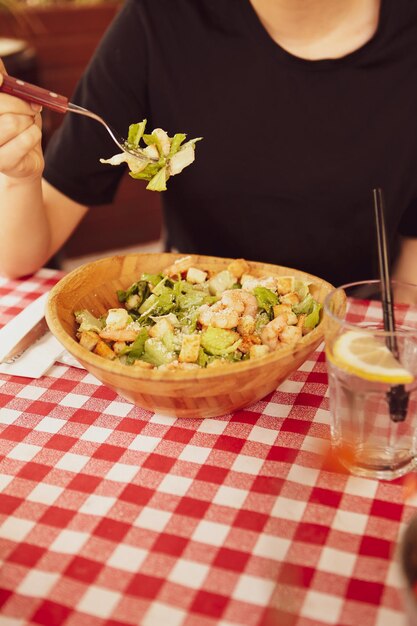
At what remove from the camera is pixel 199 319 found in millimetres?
1174

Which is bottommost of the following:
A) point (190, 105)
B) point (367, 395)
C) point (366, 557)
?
point (366, 557)

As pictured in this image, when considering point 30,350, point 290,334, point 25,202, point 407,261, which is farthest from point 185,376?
point 407,261

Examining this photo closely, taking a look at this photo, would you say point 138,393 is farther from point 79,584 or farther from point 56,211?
point 56,211

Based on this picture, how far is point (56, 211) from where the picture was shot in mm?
A: 1783

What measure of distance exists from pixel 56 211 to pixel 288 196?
624 millimetres

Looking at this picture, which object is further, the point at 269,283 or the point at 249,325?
the point at 269,283

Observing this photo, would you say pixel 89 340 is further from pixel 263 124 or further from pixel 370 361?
pixel 263 124

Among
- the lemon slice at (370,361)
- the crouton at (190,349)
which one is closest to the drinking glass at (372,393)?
the lemon slice at (370,361)

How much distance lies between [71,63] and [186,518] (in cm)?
366

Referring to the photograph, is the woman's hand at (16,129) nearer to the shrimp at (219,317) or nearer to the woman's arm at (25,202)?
the woman's arm at (25,202)

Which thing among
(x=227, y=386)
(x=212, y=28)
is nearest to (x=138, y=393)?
(x=227, y=386)

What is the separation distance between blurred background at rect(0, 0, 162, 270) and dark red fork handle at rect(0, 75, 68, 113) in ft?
7.65

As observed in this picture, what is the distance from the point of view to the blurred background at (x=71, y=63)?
369 cm

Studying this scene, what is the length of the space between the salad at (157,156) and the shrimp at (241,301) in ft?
0.92
